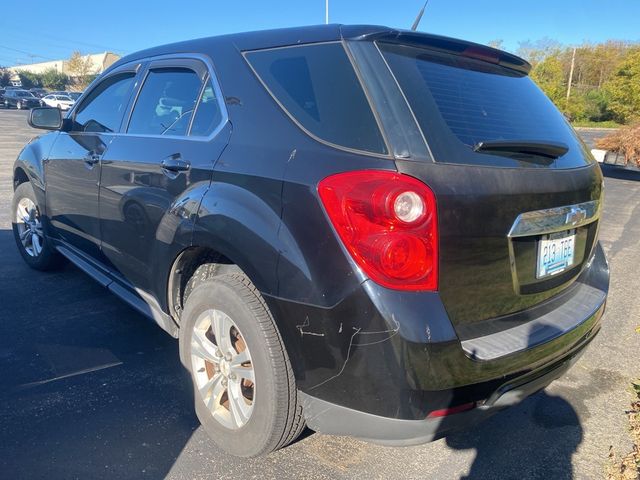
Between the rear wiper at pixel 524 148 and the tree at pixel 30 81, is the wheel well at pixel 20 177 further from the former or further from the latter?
the tree at pixel 30 81

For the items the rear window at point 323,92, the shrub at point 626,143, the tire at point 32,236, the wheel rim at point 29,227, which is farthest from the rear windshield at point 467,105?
the shrub at point 626,143

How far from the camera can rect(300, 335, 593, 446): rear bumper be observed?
1.79m

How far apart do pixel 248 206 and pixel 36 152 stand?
3.10 metres

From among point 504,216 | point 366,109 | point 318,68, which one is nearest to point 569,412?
point 504,216

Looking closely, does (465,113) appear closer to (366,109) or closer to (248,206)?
(366,109)

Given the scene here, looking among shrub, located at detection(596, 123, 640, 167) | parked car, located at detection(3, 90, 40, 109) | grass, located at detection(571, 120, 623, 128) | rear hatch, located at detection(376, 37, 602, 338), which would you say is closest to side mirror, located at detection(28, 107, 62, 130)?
rear hatch, located at detection(376, 37, 602, 338)

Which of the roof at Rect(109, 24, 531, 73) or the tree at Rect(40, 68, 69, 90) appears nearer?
the roof at Rect(109, 24, 531, 73)

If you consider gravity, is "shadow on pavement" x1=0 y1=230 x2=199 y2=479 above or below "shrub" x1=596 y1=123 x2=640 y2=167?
below

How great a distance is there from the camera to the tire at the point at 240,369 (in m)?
2.01

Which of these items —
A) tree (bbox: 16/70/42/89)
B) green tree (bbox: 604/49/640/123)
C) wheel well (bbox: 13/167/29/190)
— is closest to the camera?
wheel well (bbox: 13/167/29/190)

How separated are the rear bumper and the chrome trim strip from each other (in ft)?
1.86

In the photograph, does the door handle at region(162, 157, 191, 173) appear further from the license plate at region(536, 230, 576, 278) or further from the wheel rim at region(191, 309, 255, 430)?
the license plate at region(536, 230, 576, 278)

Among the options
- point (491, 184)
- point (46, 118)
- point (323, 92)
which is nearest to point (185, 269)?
point (323, 92)

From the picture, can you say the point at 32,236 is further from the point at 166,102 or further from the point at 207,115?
the point at 207,115
